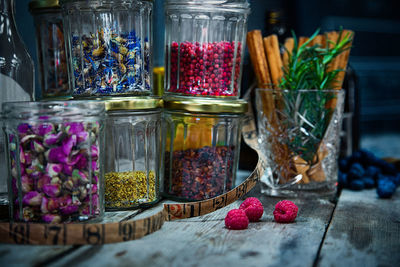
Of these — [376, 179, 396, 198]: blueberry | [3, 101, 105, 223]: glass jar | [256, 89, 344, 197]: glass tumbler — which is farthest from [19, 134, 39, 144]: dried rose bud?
[376, 179, 396, 198]: blueberry

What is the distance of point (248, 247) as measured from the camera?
71 cm

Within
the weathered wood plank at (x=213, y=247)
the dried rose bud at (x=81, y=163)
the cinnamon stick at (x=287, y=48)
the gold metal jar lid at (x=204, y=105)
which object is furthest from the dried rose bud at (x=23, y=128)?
the cinnamon stick at (x=287, y=48)

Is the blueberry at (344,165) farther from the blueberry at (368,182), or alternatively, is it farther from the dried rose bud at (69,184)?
the dried rose bud at (69,184)

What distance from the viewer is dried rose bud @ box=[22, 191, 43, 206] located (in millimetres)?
759

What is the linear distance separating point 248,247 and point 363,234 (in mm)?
236

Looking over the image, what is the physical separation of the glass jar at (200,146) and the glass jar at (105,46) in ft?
0.40

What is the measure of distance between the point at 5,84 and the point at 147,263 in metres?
0.53

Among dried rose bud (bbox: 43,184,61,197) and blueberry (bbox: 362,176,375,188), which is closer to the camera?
dried rose bud (bbox: 43,184,61,197)

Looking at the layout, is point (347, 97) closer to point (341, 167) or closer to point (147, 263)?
point (341, 167)

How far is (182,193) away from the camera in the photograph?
1.00 m

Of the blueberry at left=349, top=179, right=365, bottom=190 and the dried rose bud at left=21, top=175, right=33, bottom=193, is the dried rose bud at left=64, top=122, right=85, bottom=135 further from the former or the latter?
the blueberry at left=349, top=179, right=365, bottom=190

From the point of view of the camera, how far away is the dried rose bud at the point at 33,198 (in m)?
0.76

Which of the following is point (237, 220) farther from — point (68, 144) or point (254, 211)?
point (68, 144)

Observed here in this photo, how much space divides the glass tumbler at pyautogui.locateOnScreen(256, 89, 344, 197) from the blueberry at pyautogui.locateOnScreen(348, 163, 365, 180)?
13cm
